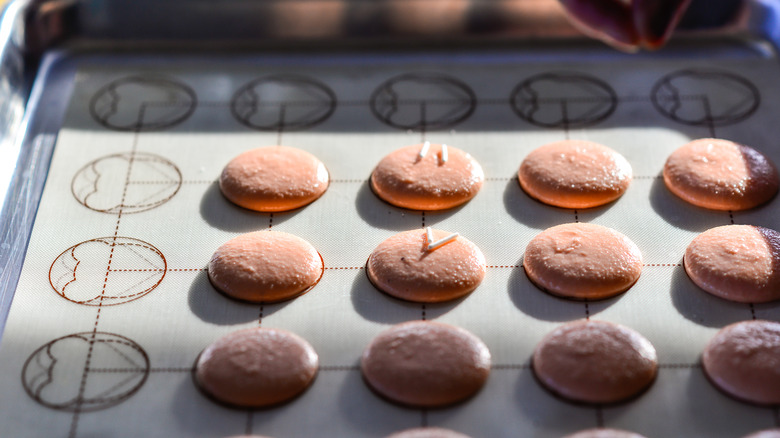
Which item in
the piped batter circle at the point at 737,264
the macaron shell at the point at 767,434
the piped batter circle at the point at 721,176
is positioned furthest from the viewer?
the piped batter circle at the point at 721,176

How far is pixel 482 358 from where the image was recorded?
4.07 feet

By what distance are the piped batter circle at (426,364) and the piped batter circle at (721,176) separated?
0.53 meters

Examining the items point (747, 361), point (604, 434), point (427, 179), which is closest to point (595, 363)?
point (604, 434)

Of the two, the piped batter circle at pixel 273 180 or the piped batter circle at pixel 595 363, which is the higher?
the piped batter circle at pixel 273 180

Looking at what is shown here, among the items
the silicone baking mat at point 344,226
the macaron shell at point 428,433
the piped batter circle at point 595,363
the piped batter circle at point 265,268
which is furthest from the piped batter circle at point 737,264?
the piped batter circle at point 265,268

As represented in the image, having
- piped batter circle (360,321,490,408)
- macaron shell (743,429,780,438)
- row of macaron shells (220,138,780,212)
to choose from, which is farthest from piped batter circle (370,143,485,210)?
macaron shell (743,429,780,438)

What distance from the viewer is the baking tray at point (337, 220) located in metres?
1.20

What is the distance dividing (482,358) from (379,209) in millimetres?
392

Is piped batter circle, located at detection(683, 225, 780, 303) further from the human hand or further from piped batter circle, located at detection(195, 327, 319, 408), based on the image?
piped batter circle, located at detection(195, 327, 319, 408)

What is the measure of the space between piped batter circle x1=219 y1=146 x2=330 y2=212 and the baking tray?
3cm

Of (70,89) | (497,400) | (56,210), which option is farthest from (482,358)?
(70,89)

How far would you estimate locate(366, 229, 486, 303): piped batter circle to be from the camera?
1344 mm

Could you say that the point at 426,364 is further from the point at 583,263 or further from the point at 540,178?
the point at 540,178

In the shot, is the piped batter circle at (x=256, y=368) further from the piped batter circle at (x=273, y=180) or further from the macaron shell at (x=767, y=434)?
the macaron shell at (x=767, y=434)
